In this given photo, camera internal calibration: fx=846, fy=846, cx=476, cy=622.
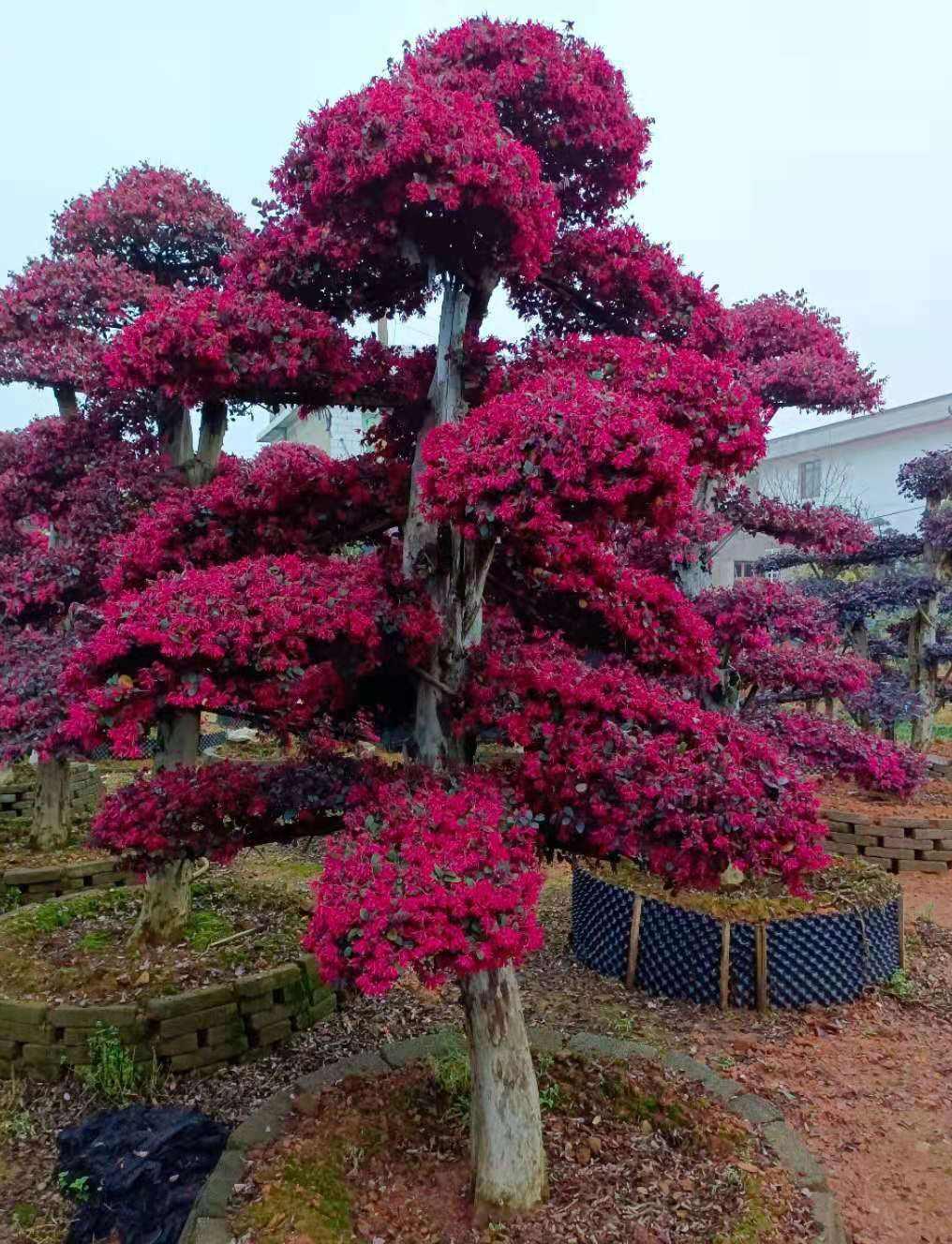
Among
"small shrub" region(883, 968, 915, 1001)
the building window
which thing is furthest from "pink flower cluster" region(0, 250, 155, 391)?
the building window

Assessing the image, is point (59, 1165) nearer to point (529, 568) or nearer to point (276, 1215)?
point (276, 1215)

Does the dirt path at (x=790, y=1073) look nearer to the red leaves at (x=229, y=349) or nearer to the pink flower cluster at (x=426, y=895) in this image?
the pink flower cluster at (x=426, y=895)

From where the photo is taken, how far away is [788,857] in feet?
8.29

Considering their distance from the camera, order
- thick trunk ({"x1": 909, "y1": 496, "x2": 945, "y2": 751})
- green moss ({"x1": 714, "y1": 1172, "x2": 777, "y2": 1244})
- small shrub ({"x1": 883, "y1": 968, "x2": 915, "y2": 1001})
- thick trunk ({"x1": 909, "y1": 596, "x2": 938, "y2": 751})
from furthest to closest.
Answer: thick trunk ({"x1": 909, "y1": 596, "x2": 938, "y2": 751}) < thick trunk ({"x1": 909, "y1": 496, "x2": 945, "y2": 751}) < small shrub ({"x1": 883, "y1": 968, "x2": 915, "y2": 1001}) < green moss ({"x1": 714, "y1": 1172, "x2": 777, "y2": 1244})

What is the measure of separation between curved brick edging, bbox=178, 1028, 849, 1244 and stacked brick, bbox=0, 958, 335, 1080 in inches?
33.3

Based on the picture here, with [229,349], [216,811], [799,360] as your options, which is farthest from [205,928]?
[799,360]

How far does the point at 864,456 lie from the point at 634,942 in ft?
58.0

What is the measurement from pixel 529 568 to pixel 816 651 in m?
3.19

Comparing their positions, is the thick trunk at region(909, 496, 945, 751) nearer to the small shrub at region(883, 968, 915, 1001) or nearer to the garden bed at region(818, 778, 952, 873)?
the garden bed at region(818, 778, 952, 873)

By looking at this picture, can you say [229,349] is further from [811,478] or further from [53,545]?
[811,478]

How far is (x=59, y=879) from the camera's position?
21.2ft

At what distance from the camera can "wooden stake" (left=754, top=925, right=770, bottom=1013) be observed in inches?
199

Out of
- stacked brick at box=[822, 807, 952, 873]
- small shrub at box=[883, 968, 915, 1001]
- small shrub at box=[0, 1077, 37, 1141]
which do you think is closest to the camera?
small shrub at box=[0, 1077, 37, 1141]

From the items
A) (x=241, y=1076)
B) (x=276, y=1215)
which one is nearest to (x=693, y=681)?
(x=241, y=1076)
